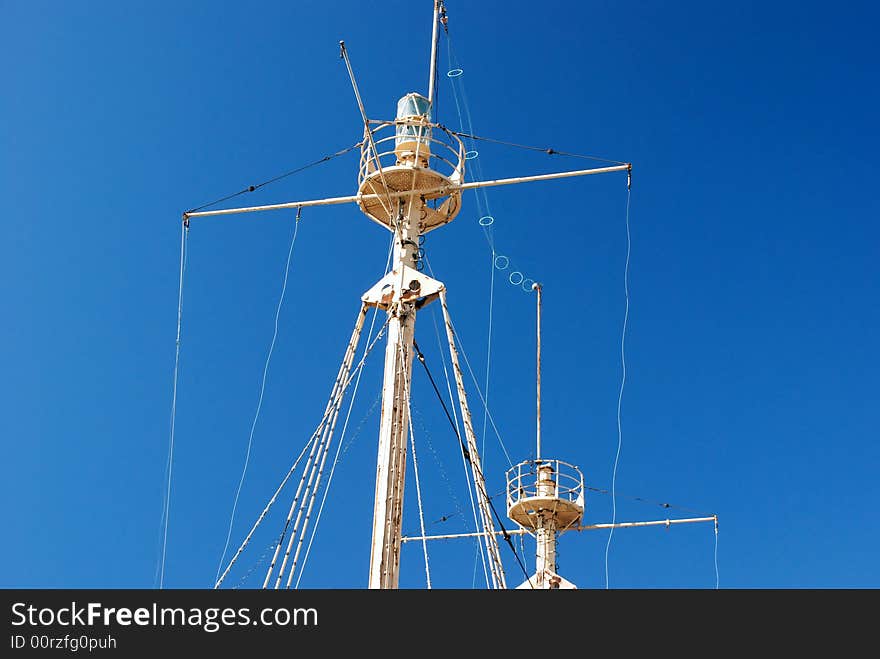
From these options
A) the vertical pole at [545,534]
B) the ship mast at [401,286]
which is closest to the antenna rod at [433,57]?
the ship mast at [401,286]

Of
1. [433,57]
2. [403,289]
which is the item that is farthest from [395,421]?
[433,57]

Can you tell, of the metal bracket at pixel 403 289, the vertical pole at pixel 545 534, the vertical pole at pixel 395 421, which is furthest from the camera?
the vertical pole at pixel 545 534

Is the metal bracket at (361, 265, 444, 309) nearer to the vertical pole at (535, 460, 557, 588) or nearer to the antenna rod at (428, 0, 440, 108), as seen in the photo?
the antenna rod at (428, 0, 440, 108)

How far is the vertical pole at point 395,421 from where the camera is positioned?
16.7 meters

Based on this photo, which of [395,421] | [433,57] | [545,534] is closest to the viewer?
[395,421]

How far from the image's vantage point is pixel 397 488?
17.4m

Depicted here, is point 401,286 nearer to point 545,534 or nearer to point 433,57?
point 433,57

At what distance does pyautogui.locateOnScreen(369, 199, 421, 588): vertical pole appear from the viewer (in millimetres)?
16672

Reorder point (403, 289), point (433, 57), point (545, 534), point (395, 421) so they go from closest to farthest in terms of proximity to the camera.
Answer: point (395, 421)
point (403, 289)
point (433, 57)
point (545, 534)

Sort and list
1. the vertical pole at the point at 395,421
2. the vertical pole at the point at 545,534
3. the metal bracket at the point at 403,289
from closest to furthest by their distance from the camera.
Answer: the vertical pole at the point at 395,421, the metal bracket at the point at 403,289, the vertical pole at the point at 545,534

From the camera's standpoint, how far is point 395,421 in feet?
59.4

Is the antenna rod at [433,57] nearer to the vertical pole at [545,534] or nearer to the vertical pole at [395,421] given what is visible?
the vertical pole at [395,421]
